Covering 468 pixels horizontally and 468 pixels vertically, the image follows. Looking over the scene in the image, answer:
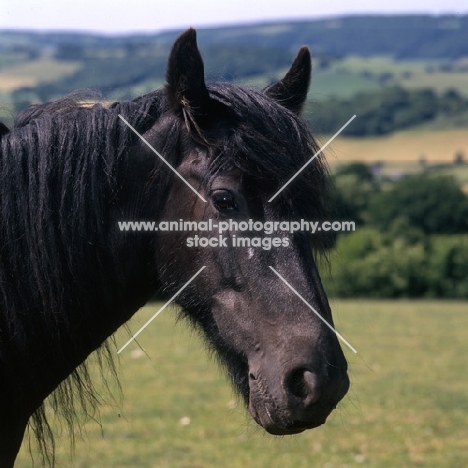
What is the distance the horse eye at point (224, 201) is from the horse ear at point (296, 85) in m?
0.78

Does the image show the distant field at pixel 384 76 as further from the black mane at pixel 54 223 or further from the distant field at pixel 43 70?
the black mane at pixel 54 223

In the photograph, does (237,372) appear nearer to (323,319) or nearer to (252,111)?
(323,319)

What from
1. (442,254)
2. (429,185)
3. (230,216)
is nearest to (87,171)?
(230,216)

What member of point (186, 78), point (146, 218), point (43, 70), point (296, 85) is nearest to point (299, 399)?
point (146, 218)

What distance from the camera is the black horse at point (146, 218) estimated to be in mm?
2908

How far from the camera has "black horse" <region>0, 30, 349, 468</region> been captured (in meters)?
2.91

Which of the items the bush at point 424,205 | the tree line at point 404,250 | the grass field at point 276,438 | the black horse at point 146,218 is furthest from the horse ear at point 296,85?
the tree line at point 404,250

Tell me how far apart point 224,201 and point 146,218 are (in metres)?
0.39

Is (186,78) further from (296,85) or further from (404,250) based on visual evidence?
(404,250)

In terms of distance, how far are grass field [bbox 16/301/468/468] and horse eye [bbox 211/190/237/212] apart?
73 centimetres

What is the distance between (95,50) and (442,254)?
3339 cm

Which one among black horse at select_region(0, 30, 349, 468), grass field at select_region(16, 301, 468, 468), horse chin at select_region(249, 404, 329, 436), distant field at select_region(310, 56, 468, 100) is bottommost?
distant field at select_region(310, 56, 468, 100)

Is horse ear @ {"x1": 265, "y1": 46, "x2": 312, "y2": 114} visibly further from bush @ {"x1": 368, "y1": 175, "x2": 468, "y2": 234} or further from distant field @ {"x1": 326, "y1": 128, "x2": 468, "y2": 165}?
distant field @ {"x1": 326, "y1": 128, "x2": 468, "y2": 165}

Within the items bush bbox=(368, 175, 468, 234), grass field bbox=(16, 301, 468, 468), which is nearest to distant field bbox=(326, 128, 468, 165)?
bush bbox=(368, 175, 468, 234)
